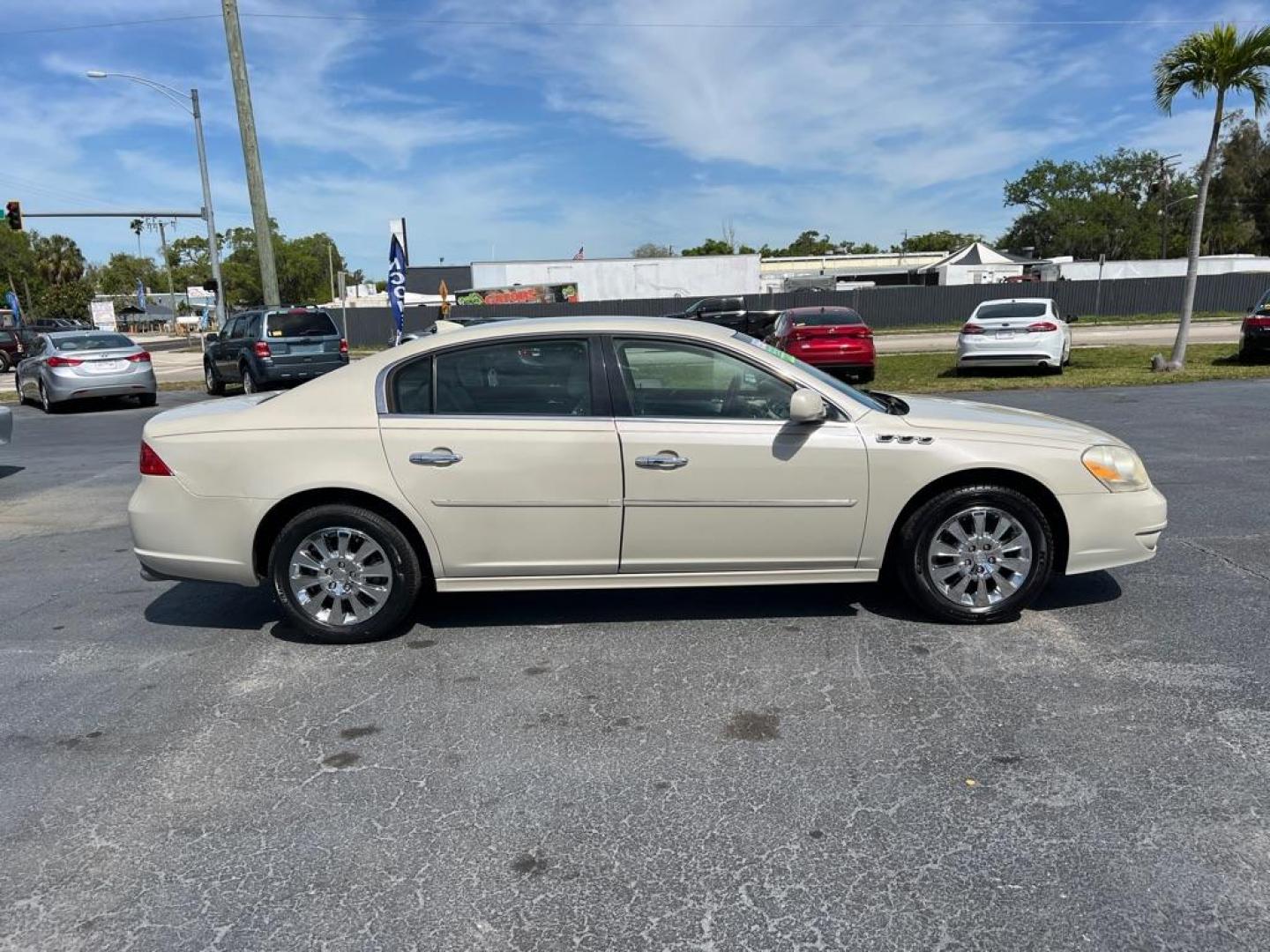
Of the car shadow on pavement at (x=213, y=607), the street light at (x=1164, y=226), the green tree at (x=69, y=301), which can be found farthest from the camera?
the green tree at (x=69, y=301)

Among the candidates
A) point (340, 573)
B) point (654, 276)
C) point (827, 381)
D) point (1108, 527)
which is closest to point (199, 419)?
point (340, 573)

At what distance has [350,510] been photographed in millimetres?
4375

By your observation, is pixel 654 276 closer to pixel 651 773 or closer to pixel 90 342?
pixel 90 342

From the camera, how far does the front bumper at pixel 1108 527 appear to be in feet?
14.6

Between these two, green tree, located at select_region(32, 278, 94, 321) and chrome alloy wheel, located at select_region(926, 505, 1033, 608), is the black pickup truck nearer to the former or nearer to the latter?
chrome alloy wheel, located at select_region(926, 505, 1033, 608)

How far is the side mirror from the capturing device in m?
4.25

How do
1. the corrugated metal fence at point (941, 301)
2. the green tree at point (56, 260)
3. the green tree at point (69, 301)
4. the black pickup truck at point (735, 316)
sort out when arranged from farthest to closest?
1. the green tree at point (56, 260)
2. the green tree at point (69, 301)
3. the corrugated metal fence at point (941, 301)
4. the black pickup truck at point (735, 316)

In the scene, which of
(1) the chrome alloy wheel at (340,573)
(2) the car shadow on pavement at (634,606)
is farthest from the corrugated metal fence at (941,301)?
(1) the chrome alloy wheel at (340,573)

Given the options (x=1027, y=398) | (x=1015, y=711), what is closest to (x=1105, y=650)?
(x=1015, y=711)

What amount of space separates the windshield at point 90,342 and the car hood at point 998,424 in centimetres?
1600

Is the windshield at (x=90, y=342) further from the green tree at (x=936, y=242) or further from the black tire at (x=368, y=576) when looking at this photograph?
the green tree at (x=936, y=242)

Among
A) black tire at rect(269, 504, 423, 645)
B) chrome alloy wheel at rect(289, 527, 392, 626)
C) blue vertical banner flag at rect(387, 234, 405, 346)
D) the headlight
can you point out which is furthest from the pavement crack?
blue vertical banner flag at rect(387, 234, 405, 346)

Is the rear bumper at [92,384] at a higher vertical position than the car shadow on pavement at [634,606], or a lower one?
higher

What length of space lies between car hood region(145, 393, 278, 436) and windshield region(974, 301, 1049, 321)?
15066 mm
